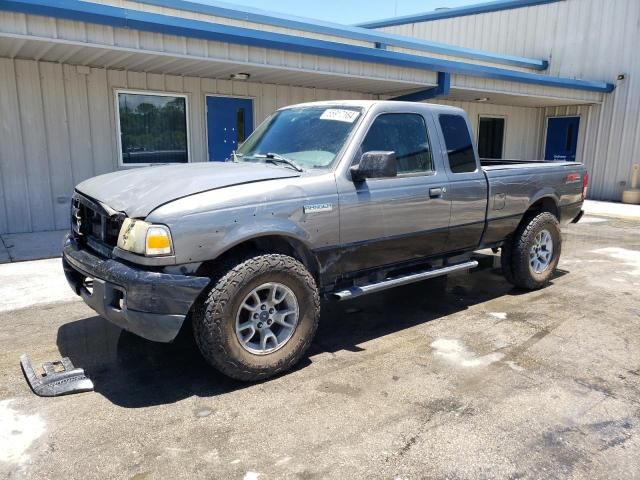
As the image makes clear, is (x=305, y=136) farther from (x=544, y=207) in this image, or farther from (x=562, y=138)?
(x=562, y=138)

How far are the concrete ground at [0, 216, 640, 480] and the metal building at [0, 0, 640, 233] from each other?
12.9ft

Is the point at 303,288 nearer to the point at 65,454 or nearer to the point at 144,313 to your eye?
the point at 144,313

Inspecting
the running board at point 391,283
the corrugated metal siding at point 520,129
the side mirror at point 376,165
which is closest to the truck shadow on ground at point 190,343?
the running board at point 391,283

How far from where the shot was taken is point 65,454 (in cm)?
277

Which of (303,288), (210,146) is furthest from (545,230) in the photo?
(210,146)

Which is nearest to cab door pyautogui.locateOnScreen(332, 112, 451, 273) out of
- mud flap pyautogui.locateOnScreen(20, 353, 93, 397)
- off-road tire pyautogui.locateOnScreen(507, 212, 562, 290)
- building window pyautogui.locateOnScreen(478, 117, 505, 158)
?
off-road tire pyautogui.locateOnScreen(507, 212, 562, 290)

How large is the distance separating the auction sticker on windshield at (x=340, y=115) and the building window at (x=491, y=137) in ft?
41.7

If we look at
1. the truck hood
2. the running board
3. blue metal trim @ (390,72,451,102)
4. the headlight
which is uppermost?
blue metal trim @ (390,72,451,102)

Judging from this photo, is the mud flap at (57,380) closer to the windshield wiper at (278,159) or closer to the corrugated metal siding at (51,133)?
the windshield wiper at (278,159)

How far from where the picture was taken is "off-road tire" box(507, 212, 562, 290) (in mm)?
5645

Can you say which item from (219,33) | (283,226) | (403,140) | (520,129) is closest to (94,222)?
(283,226)

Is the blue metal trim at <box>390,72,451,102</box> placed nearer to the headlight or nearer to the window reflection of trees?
the window reflection of trees

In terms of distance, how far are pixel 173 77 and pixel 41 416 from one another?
756cm

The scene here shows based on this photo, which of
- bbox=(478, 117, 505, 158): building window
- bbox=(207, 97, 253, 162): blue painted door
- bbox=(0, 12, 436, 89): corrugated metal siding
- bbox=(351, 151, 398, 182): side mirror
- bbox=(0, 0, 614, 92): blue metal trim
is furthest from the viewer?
bbox=(478, 117, 505, 158): building window
